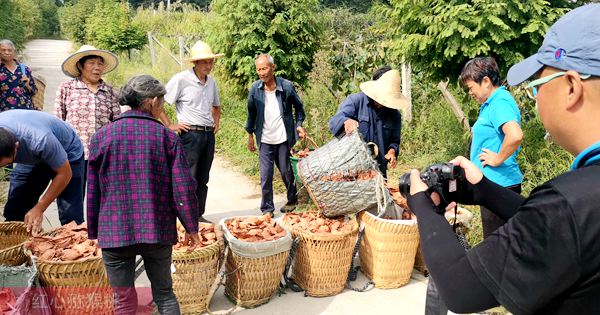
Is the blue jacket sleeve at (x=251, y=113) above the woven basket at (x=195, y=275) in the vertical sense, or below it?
above

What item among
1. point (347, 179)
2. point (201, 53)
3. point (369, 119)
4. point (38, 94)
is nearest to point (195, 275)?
point (347, 179)

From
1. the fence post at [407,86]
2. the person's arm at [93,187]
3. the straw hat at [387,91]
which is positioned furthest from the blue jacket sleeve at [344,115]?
the fence post at [407,86]

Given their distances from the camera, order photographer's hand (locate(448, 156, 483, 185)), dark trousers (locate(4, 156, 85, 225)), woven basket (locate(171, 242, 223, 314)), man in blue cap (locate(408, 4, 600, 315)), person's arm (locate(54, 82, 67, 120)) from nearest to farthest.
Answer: man in blue cap (locate(408, 4, 600, 315)) < photographer's hand (locate(448, 156, 483, 185)) < woven basket (locate(171, 242, 223, 314)) < dark trousers (locate(4, 156, 85, 225)) < person's arm (locate(54, 82, 67, 120))

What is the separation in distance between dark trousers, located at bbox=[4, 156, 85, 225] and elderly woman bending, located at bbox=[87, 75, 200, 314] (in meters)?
1.27

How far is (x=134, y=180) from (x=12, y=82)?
392 centimetres

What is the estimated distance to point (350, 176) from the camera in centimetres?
355

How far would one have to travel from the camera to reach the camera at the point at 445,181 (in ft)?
4.97

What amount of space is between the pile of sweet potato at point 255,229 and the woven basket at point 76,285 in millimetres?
949

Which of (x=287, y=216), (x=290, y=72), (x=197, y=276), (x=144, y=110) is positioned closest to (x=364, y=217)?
(x=287, y=216)

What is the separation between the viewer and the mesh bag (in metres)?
3.51

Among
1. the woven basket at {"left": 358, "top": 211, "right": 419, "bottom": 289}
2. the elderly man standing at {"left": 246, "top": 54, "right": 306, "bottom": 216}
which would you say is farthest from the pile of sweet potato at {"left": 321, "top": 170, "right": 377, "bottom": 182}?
the elderly man standing at {"left": 246, "top": 54, "right": 306, "bottom": 216}

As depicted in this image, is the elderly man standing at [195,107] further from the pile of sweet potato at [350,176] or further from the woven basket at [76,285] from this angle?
the woven basket at [76,285]

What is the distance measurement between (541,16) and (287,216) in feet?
9.43

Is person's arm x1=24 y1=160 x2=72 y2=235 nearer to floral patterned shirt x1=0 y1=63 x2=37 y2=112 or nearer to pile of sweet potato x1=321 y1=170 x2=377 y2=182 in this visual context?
pile of sweet potato x1=321 y1=170 x2=377 y2=182
